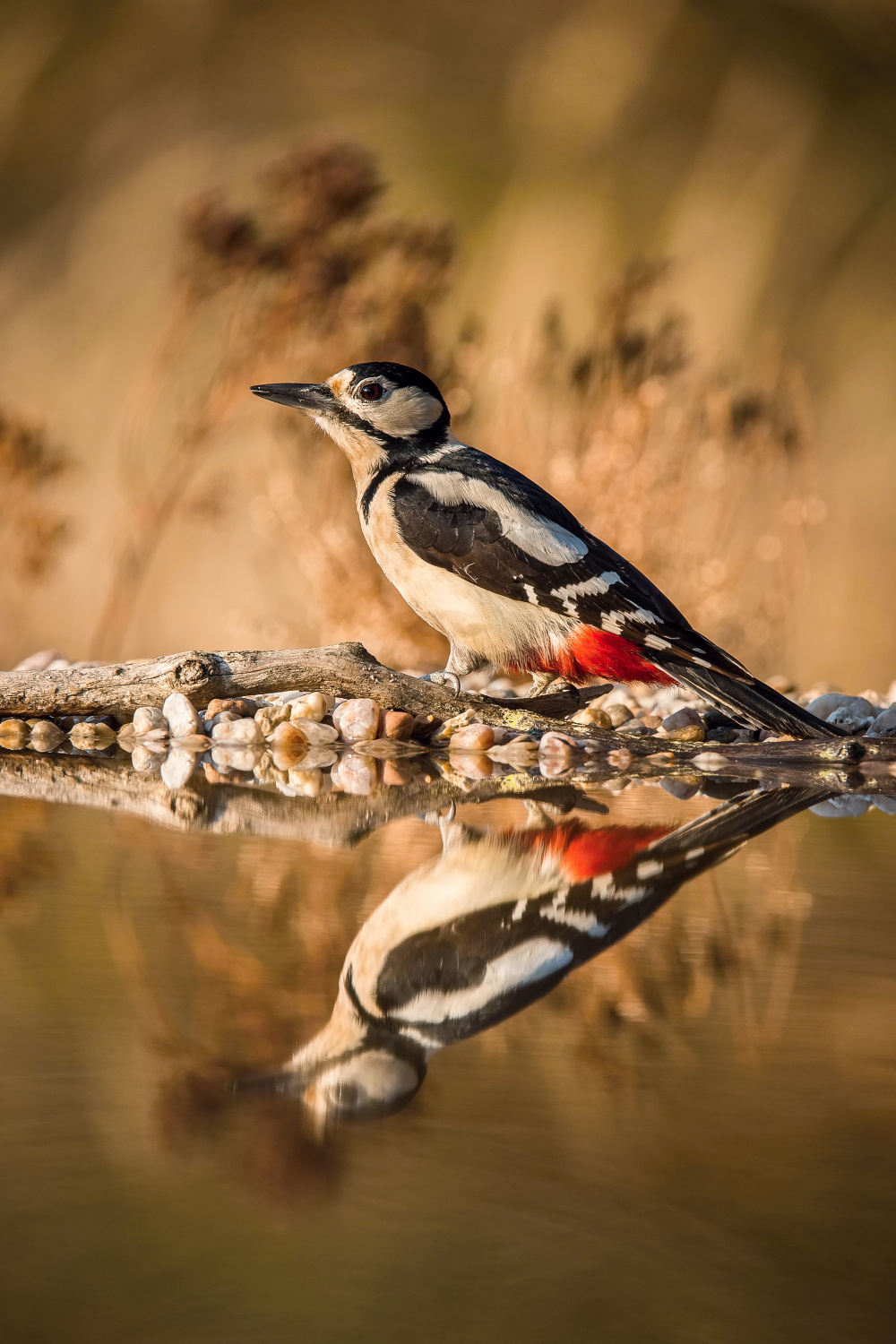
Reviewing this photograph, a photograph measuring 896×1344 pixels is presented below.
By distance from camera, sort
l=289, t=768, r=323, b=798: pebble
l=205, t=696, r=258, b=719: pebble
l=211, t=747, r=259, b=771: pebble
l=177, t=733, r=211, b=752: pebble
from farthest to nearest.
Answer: l=205, t=696, r=258, b=719: pebble < l=177, t=733, r=211, b=752: pebble < l=211, t=747, r=259, b=771: pebble < l=289, t=768, r=323, b=798: pebble

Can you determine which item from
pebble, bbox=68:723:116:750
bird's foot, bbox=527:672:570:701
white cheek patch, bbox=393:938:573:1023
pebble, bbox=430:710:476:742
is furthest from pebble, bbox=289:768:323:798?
white cheek patch, bbox=393:938:573:1023

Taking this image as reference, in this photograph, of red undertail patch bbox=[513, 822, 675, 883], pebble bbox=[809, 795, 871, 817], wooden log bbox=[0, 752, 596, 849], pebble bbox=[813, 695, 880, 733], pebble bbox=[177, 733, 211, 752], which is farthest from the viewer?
pebble bbox=[813, 695, 880, 733]

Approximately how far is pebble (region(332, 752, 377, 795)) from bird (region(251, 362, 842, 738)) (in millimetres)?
266

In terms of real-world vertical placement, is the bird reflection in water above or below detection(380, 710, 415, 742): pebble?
below

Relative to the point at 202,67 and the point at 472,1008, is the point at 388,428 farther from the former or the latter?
the point at 202,67

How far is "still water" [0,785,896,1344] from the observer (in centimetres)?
41

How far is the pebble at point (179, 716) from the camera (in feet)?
7.32

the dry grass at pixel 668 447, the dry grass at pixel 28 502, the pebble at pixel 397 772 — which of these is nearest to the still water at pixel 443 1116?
the pebble at pixel 397 772

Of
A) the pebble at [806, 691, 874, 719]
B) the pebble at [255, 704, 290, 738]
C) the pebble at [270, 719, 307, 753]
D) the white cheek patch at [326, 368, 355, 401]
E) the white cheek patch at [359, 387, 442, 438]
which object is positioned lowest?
the pebble at [270, 719, 307, 753]

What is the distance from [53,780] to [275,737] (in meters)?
0.58

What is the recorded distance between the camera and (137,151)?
4.48 metres

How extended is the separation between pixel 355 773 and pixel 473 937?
1077mm

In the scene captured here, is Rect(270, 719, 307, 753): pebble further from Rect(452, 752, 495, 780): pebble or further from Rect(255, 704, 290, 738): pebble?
Rect(452, 752, 495, 780): pebble

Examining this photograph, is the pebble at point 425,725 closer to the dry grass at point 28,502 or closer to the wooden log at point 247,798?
the wooden log at point 247,798
